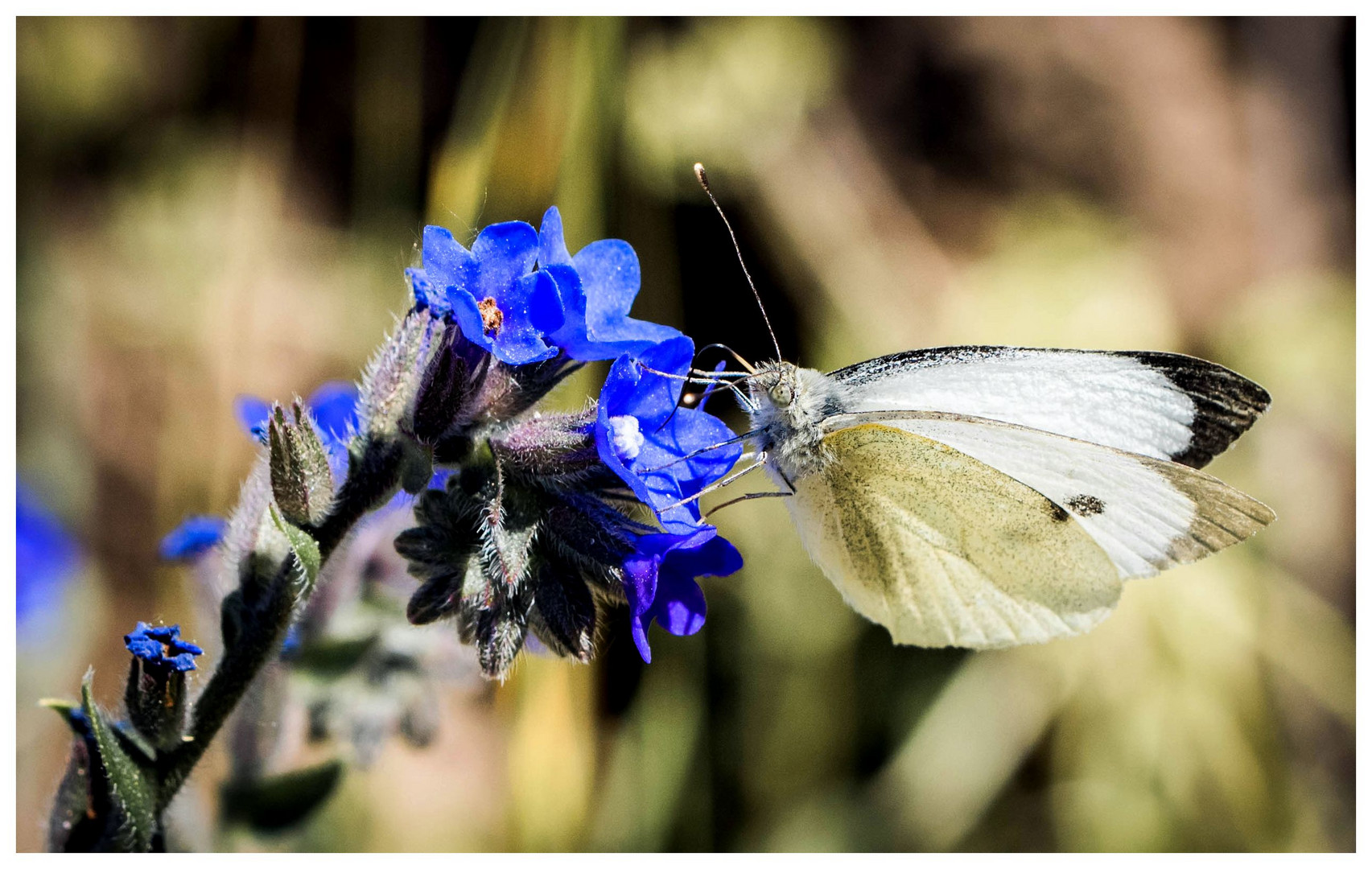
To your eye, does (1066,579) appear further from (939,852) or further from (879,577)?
(939,852)

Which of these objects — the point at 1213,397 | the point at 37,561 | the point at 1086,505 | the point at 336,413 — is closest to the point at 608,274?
the point at 336,413

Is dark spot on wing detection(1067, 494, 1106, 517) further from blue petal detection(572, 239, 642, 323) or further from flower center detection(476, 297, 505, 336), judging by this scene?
flower center detection(476, 297, 505, 336)

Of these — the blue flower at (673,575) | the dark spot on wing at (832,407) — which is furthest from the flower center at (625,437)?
the dark spot on wing at (832,407)

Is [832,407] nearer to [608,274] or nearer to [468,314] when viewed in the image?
[608,274]

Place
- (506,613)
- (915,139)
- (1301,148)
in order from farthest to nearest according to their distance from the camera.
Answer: (1301,148) → (915,139) → (506,613)

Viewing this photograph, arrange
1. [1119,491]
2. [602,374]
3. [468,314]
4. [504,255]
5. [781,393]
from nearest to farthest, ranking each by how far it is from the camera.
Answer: [468,314], [504,255], [781,393], [1119,491], [602,374]

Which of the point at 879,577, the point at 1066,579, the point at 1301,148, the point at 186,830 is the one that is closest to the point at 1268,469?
the point at 1301,148

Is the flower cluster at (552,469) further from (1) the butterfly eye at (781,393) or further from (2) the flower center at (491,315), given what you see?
(1) the butterfly eye at (781,393)
